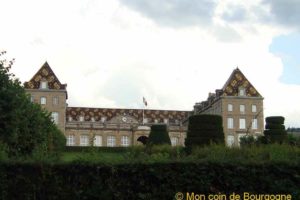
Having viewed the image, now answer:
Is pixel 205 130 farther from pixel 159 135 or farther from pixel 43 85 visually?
pixel 43 85

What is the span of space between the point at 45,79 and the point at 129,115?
54.4ft

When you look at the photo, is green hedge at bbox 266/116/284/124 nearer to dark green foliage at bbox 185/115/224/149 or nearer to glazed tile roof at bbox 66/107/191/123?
dark green foliage at bbox 185/115/224/149

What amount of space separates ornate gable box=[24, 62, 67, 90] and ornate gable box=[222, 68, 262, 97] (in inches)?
937

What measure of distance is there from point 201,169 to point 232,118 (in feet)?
231

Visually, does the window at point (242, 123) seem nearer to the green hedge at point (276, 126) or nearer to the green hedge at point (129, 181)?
the green hedge at point (276, 126)

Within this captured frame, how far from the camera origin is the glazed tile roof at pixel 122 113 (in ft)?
304

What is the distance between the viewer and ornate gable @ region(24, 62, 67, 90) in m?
79.0

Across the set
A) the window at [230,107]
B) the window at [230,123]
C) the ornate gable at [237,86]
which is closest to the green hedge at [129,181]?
the window at [230,123]

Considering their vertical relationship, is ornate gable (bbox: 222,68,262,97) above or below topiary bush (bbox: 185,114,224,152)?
above

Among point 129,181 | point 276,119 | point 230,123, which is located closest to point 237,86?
point 230,123

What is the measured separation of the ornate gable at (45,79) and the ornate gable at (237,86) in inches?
937

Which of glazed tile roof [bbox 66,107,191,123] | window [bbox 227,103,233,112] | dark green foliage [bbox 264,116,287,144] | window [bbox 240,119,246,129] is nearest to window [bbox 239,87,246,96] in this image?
window [bbox 227,103,233,112]

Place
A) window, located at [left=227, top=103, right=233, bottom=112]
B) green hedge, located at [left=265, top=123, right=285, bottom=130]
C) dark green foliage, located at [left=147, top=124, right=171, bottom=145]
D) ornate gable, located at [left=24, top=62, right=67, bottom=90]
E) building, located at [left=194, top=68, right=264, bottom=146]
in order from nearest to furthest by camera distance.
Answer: green hedge, located at [left=265, top=123, right=285, bottom=130]
dark green foliage, located at [left=147, top=124, right=171, bottom=145]
building, located at [left=194, top=68, right=264, bottom=146]
window, located at [left=227, top=103, right=233, bottom=112]
ornate gable, located at [left=24, top=62, right=67, bottom=90]

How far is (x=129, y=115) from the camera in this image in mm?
89562
